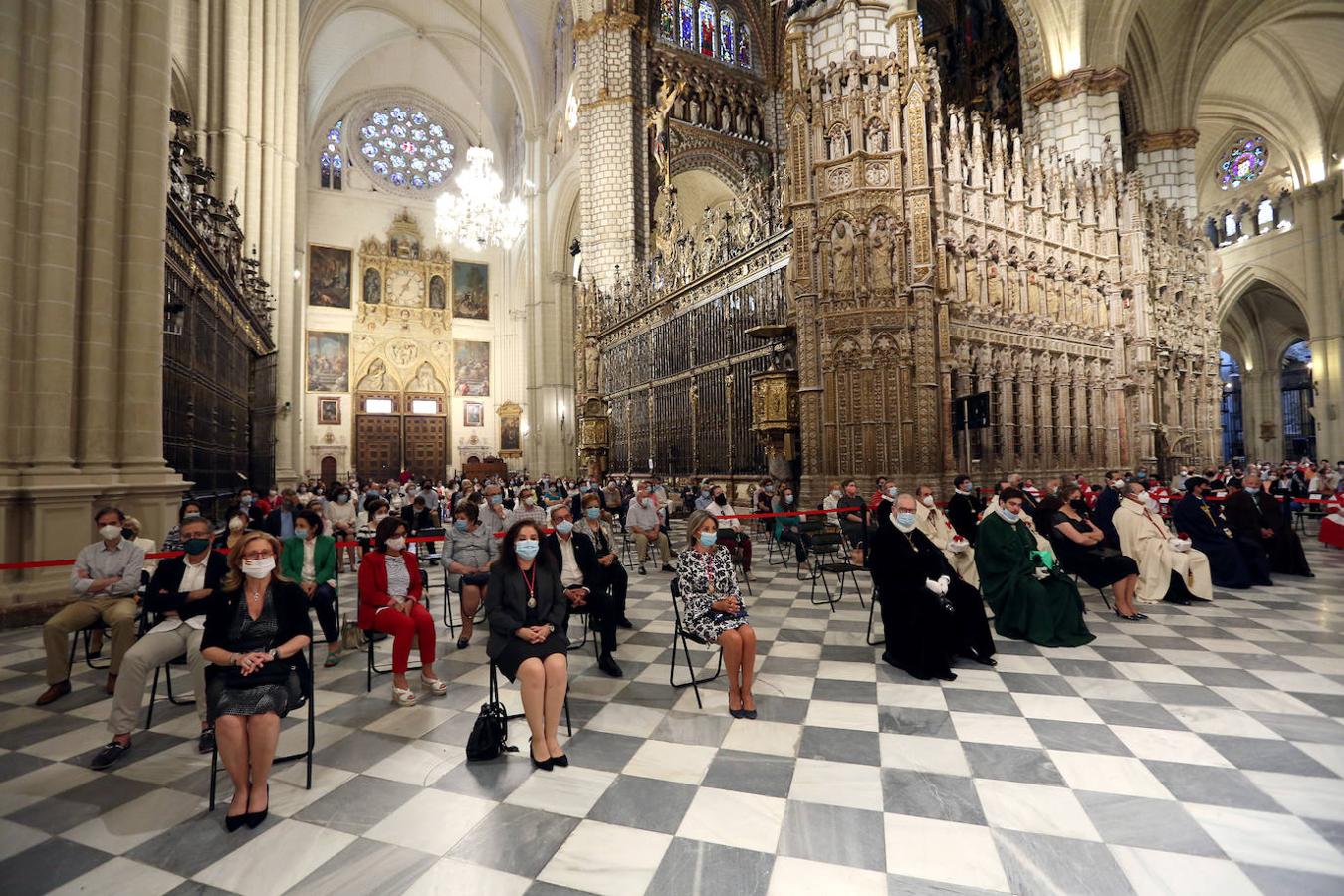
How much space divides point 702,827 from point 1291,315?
41485mm

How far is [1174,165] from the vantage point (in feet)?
65.5

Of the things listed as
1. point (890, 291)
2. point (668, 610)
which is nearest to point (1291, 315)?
point (890, 291)

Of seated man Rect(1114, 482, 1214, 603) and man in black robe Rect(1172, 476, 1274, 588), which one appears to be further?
man in black robe Rect(1172, 476, 1274, 588)

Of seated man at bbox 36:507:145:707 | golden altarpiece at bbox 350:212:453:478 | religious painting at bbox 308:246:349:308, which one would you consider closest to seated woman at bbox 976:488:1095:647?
seated man at bbox 36:507:145:707

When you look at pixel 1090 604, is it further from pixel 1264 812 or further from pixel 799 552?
pixel 1264 812

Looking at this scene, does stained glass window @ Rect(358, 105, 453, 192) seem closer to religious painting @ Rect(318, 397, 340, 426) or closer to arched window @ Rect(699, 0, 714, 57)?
religious painting @ Rect(318, 397, 340, 426)

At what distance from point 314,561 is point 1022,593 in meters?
5.61

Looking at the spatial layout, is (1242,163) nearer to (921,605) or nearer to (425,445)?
(921,605)

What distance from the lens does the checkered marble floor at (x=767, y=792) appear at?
226 cm

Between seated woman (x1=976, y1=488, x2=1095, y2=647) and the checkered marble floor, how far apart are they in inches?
21.4

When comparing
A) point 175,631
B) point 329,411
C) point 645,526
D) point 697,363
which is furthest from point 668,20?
point 175,631

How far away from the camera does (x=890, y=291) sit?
12.0 m

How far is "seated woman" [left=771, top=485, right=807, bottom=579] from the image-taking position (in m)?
7.37

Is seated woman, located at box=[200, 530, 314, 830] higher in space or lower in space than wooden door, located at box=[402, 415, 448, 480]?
lower
